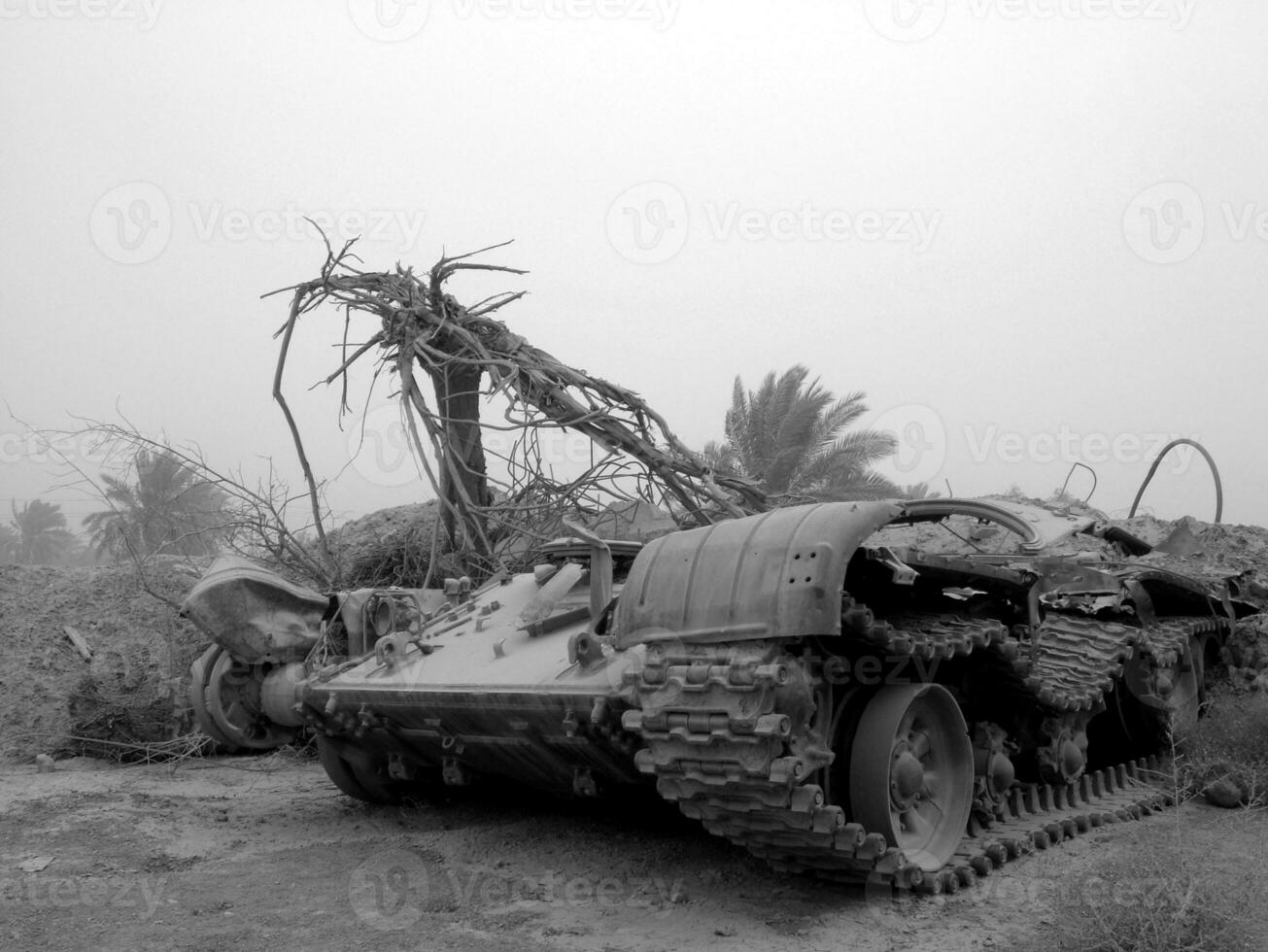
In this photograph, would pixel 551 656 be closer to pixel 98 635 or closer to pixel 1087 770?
pixel 1087 770

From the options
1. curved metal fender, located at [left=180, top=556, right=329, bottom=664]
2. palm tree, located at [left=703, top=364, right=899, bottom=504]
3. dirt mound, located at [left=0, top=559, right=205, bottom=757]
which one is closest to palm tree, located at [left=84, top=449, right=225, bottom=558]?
dirt mound, located at [left=0, top=559, right=205, bottom=757]

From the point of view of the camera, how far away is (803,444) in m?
13.2

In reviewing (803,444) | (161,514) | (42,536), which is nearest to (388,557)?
(161,514)

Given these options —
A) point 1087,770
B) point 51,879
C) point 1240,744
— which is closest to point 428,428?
point 51,879

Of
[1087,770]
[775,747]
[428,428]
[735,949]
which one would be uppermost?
[428,428]

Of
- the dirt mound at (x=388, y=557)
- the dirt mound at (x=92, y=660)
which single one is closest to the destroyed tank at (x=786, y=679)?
the dirt mound at (x=92, y=660)

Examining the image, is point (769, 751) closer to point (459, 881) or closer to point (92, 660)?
point (459, 881)

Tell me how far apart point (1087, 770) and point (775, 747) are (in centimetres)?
378

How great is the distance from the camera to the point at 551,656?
5.47 metres

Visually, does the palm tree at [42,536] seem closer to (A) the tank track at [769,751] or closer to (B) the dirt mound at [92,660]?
(B) the dirt mound at [92,660]

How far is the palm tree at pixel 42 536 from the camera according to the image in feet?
77.0

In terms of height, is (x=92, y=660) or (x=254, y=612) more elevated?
(x=254, y=612)

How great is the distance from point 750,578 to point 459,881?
6.25ft

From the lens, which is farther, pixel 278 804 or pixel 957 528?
pixel 957 528
